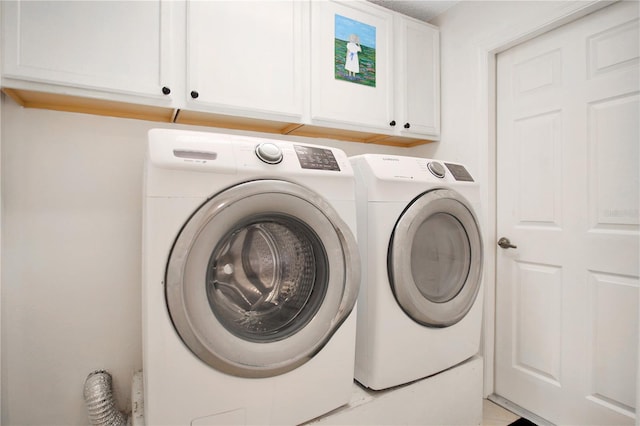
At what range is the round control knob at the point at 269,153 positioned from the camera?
106 cm

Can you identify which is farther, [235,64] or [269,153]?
[235,64]

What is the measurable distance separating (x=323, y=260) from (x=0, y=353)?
139cm

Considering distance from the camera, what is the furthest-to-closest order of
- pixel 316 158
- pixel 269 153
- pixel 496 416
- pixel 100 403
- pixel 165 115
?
pixel 496 416
pixel 165 115
pixel 100 403
pixel 316 158
pixel 269 153

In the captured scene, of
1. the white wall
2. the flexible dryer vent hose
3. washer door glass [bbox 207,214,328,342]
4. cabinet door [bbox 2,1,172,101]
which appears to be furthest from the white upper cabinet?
the flexible dryer vent hose

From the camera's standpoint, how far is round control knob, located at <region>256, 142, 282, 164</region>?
1.06 metres

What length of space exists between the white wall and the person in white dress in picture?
1094 mm

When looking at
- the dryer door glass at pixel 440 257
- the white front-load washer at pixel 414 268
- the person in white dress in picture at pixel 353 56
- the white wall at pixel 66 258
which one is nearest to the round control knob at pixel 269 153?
the white front-load washer at pixel 414 268

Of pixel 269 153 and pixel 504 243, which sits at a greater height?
pixel 269 153

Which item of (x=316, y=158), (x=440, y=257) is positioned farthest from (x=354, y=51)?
(x=440, y=257)

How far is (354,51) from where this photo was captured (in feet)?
6.03

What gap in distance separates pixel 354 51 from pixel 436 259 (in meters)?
1.21

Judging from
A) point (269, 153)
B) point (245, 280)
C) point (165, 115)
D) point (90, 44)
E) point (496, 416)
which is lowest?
point (496, 416)

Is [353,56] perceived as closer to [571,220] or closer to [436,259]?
[436,259]

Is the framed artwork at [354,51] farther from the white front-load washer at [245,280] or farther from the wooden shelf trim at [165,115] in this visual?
the white front-load washer at [245,280]
